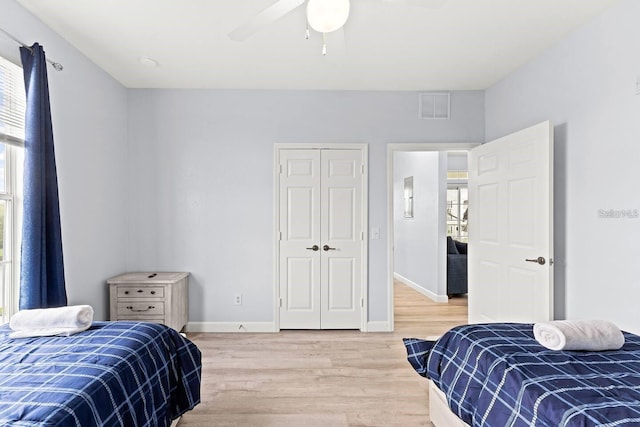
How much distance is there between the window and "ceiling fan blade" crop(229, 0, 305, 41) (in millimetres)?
1680

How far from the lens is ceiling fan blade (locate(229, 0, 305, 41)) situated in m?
1.62

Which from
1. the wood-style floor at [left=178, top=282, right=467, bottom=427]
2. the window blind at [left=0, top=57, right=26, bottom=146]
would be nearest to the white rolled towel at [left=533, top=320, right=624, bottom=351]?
the wood-style floor at [left=178, top=282, right=467, bottom=427]

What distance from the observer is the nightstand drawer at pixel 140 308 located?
348 cm

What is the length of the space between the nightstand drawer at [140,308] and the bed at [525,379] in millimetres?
2483

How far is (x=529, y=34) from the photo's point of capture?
2.80 meters

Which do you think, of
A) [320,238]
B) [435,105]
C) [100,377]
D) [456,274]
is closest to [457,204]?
[456,274]

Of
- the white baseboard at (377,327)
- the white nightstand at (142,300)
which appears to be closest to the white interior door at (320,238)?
the white baseboard at (377,327)

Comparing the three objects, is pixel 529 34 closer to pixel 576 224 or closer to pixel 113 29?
pixel 576 224

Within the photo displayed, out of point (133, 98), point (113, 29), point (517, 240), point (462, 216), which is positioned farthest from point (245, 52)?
point (462, 216)

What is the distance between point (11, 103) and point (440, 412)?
329cm

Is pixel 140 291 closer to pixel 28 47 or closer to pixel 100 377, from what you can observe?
pixel 28 47

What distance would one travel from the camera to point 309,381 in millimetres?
2816

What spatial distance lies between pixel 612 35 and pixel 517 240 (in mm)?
1593

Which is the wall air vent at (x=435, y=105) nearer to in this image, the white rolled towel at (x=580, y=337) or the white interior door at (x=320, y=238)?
the white interior door at (x=320, y=238)
